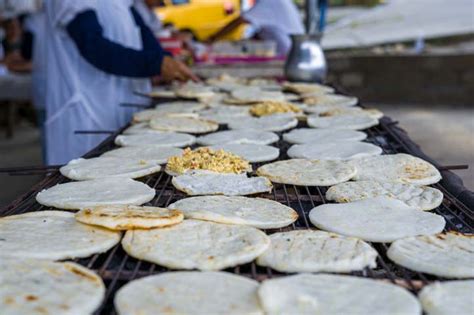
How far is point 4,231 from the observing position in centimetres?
181

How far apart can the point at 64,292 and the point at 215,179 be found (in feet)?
3.35

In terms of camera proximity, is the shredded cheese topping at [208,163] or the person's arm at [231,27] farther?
the person's arm at [231,27]

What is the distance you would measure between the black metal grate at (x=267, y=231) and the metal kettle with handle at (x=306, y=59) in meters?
1.84

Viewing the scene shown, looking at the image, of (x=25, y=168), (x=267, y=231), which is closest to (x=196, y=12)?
(x=25, y=168)

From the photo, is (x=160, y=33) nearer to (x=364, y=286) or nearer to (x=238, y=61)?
(x=238, y=61)

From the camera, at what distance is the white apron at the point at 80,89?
167 inches

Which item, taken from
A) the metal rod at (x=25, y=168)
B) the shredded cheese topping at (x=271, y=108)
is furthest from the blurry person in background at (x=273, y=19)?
the metal rod at (x=25, y=168)

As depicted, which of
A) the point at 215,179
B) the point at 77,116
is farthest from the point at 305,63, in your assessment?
the point at 215,179

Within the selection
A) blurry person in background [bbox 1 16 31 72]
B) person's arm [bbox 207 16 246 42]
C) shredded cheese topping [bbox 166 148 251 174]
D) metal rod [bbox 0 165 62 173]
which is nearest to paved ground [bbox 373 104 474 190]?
person's arm [bbox 207 16 246 42]

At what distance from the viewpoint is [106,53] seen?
384 centimetres

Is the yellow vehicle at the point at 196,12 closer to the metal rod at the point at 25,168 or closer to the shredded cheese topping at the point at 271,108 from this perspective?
the shredded cheese topping at the point at 271,108

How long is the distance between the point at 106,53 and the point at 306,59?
171 cm

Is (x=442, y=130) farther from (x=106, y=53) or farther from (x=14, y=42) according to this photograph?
(x=14, y=42)

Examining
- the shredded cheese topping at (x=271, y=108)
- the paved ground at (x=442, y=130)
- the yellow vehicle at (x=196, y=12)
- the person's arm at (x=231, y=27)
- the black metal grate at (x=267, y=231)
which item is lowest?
the paved ground at (x=442, y=130)
